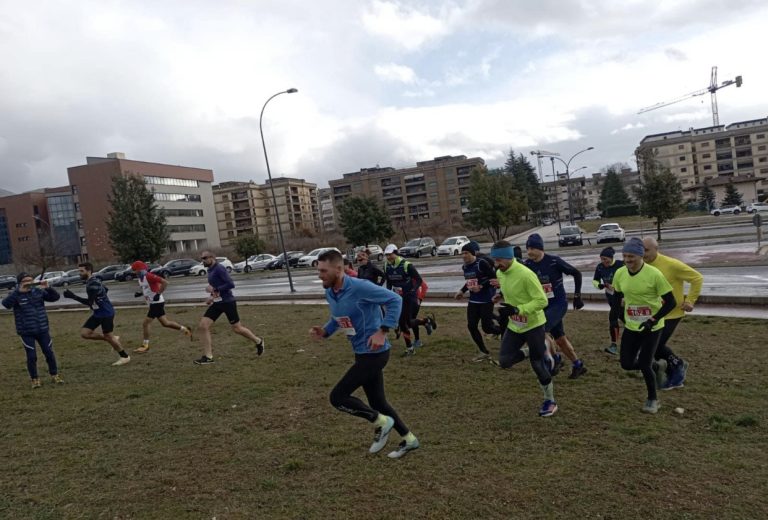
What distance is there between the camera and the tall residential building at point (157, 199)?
8844cm

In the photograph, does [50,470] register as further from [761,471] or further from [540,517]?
[761,471]

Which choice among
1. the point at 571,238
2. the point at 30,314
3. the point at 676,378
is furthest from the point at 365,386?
the point at 571,238

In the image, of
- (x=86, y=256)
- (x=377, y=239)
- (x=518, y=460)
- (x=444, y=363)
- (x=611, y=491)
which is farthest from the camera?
(x=86, y=256)

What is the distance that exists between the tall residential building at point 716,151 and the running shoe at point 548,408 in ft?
374

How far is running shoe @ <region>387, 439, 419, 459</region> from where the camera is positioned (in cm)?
458

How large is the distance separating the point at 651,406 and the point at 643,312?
3.01ft

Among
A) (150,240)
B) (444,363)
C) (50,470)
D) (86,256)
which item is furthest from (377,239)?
(86,256)

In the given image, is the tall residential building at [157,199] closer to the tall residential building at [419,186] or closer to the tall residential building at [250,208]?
the tall residential building at [250,208]

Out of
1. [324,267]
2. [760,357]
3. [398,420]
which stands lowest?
[760,357]

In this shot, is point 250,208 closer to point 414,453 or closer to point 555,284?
point 555,284

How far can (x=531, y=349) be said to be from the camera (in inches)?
214

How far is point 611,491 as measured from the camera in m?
3.74

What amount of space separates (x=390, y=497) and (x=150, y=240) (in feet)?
143

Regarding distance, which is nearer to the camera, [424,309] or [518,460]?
[518,460]
